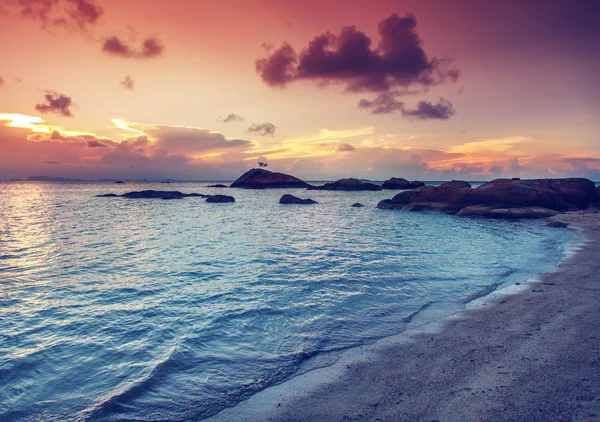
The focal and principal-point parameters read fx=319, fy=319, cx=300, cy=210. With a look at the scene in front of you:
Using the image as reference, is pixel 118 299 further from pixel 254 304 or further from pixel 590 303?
pixel 590 303

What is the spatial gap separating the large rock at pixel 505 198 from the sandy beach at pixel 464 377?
1297 inches

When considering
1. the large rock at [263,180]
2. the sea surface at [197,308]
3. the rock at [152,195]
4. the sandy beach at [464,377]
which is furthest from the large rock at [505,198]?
the large rock at [263,180]

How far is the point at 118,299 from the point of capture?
34.0 feet

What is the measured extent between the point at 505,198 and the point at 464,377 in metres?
40.3

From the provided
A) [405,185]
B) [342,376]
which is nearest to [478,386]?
[342,376]

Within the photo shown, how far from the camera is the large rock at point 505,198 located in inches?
1483

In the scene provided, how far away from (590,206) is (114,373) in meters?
61.1

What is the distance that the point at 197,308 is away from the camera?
963cm

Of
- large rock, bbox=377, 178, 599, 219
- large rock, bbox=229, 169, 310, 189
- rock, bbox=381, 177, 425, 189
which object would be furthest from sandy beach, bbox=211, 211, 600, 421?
large rock, bbox=229, 169, 310, 189

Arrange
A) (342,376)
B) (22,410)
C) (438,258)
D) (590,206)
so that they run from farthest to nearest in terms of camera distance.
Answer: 1. (590,206)
2. (438,258)
3. (342,376)
4. (22,410)

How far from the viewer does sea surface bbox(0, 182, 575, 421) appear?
562 cm

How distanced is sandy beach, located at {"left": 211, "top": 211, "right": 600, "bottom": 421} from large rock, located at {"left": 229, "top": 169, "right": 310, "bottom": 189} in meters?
143

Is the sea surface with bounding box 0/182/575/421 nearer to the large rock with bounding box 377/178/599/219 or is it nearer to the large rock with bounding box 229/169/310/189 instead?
the large rock with bounding box 377/178/599/219

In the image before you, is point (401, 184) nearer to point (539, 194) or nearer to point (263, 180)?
point (263, 180)
